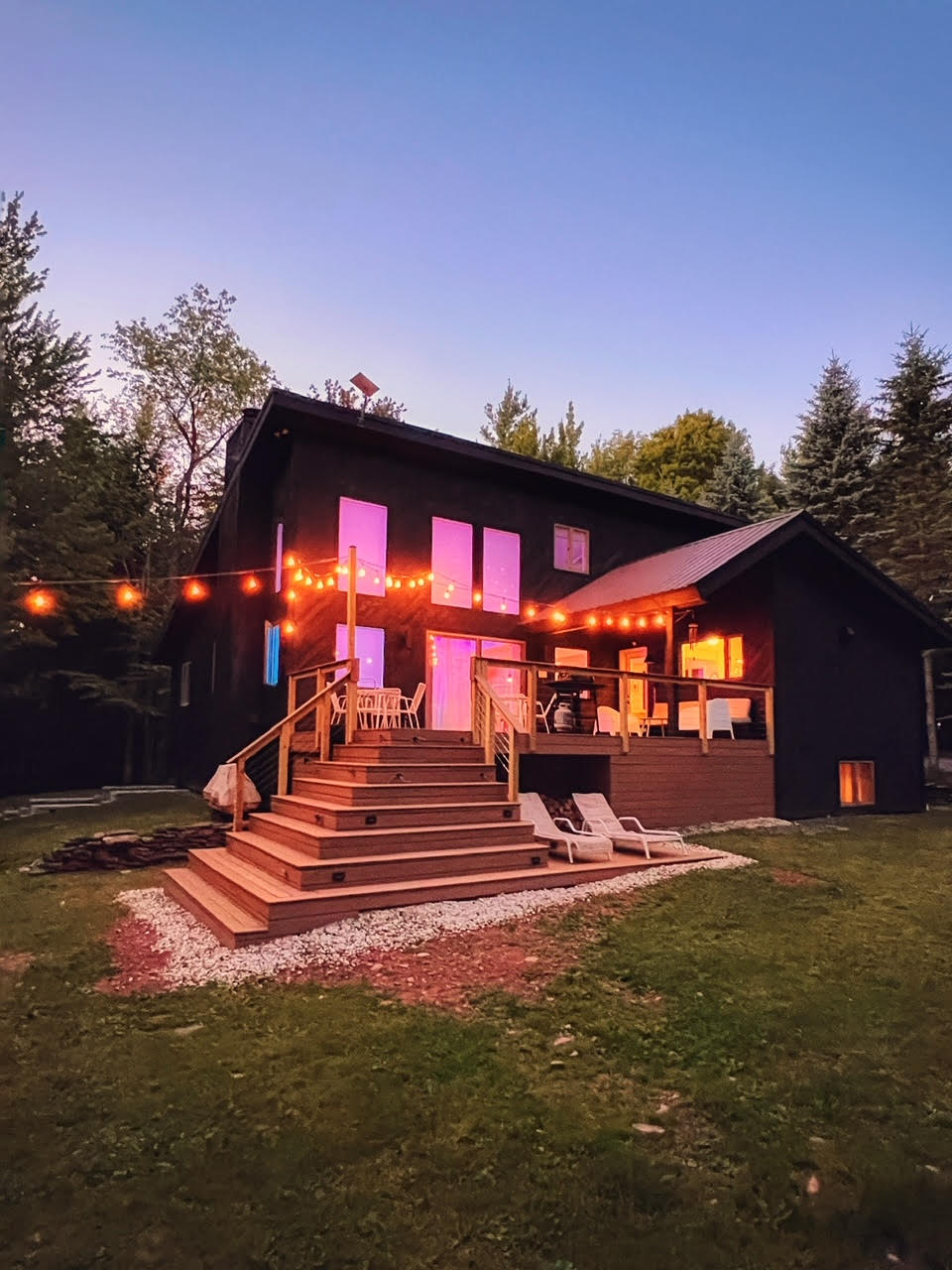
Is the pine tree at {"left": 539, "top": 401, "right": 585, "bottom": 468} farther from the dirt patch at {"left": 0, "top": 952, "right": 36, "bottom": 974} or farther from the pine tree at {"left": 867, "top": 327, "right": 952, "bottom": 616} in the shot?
the dirt patch at {"left": 0, "top": 952, "right": 36, "bottom": 974}

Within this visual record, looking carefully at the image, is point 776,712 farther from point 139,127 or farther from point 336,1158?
point 139,127

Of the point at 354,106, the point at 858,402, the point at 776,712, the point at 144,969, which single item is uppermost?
the point at 354,106

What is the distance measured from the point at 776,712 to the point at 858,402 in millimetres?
16190

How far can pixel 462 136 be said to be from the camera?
17.0 meters

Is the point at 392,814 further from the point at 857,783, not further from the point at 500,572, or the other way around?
the point at 857,783

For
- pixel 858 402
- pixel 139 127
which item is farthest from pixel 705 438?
pixel 139 127

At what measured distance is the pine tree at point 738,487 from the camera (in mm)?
25219

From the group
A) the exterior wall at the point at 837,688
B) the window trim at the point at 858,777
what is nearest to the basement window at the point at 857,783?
the window trim at the point at 858,777

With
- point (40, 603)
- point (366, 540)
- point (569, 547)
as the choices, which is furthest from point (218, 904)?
point (569, 547)

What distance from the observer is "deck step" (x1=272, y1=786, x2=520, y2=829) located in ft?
22.4

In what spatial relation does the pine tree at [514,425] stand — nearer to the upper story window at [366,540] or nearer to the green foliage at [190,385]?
the green foliage at [190,385]

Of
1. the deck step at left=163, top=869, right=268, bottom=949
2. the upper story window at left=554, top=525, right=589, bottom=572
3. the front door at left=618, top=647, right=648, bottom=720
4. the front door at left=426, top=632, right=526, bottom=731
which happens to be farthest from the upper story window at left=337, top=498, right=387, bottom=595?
the deck step at left=163, top=869, right=268, bottom=949

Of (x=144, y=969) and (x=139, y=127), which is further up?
(x=139, y=127)

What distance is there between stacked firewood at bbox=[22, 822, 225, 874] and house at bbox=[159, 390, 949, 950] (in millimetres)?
Result: 1859
